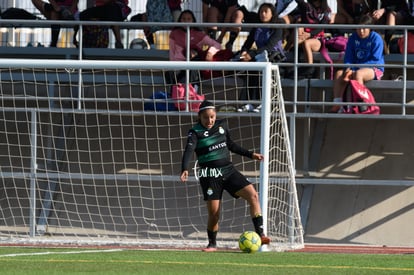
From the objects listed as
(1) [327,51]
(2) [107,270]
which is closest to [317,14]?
(1) [327,51]

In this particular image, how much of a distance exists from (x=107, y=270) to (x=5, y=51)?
8836mm

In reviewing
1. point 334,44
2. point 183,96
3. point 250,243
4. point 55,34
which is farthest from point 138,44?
point 250,243

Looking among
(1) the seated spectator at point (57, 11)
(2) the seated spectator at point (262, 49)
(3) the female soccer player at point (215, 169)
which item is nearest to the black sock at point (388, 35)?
(2) the seated spectator at point (262, 49)

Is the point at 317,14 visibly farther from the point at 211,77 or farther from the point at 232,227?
the point at 232,227

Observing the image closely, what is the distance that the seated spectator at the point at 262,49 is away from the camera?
16.9 meters

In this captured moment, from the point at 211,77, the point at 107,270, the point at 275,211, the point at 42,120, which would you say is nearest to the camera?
the point at 107,270

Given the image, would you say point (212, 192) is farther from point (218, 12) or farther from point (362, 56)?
point (218, 12)

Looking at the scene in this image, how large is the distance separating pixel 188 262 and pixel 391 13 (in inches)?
294

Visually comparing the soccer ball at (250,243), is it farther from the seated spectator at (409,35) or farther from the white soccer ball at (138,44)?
the white soccer ball at (138,44)

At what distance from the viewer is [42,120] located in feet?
61.9

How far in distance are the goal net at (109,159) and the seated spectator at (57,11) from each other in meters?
0.82

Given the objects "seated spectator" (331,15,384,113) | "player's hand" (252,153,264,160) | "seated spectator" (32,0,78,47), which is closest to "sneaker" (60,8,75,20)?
"seated spectator" (32,0,78,47)

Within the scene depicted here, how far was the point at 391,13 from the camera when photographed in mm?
17203

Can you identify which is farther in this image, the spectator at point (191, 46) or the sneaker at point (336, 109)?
the spectator at point (191, 46)
